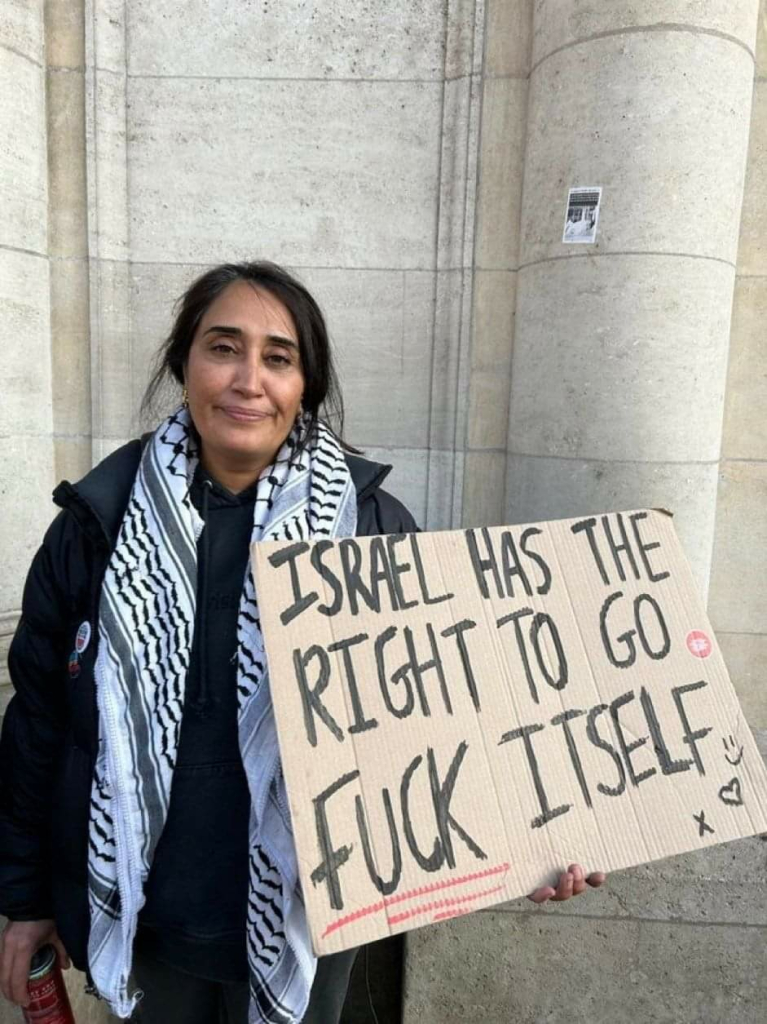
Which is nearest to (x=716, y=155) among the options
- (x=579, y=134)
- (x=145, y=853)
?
(x=579, y=134)

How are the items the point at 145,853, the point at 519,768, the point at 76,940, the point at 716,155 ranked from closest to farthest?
the point at 519,768 < the point at 145,853 < the point at 76,940 < the point at 716,155

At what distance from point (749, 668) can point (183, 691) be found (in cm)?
229

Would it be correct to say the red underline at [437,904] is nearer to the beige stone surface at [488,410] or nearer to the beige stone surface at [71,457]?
the beige stone surface at [488,410]

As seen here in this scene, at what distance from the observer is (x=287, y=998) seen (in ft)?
4.99

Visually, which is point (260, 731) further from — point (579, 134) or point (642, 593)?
point (579, 134)

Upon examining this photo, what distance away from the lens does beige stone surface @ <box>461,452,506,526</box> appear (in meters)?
2.84

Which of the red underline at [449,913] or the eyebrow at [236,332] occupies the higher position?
the eyebrow at [236,332]

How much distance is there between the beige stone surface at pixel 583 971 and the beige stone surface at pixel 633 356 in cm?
173

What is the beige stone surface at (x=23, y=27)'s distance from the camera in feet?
8.15

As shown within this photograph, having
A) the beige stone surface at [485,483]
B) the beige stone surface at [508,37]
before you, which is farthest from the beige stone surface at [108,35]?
the beige stone surface at [485,483]

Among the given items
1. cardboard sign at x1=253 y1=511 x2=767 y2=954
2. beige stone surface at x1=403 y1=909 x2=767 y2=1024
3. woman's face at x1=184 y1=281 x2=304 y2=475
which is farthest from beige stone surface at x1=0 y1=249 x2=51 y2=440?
beige stone surface at x1=403 y1=909 x2=767 y2=1024

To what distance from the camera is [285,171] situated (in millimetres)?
2721

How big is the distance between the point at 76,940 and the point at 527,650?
4.02 ft

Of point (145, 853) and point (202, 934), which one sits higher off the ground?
point (145, 853)
